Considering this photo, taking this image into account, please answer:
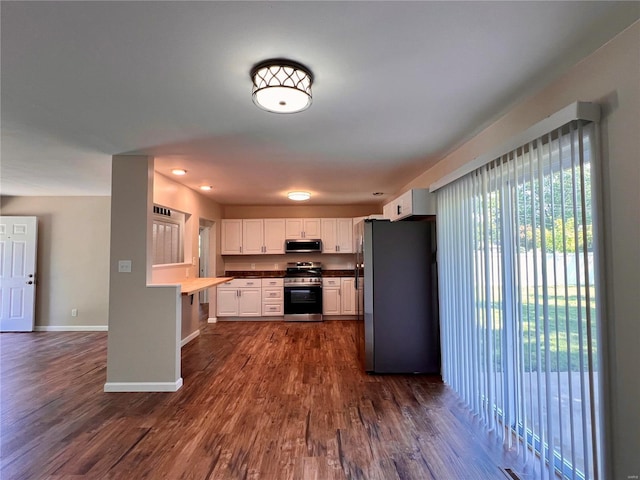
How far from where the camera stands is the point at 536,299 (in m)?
1.84

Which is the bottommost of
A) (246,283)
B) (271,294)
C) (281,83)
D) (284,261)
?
(271,294)

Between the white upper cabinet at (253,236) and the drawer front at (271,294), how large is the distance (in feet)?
2.67

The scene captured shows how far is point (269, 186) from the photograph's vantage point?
184 inches

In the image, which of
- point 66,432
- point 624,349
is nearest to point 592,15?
point 624,349

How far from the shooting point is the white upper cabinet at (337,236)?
6.48 metres

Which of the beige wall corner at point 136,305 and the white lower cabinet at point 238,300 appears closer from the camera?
the beige wall corner at point 136,305

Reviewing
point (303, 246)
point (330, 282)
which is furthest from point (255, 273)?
point (330, 282)

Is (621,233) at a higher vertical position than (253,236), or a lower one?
lower

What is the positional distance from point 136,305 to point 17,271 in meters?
4.01

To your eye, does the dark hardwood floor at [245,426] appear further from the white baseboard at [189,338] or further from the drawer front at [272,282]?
the drawer front at [272,282]

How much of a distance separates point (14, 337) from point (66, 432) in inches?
160

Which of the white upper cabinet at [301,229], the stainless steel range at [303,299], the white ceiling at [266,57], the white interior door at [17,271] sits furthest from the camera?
the white upper cabinet at [301,229]

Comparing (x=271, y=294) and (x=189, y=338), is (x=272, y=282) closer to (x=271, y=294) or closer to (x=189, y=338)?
(x=271, y=294)

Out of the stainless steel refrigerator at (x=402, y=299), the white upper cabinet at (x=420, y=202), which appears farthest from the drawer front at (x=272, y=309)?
the white upper cabinet at (x=420, y=202)
